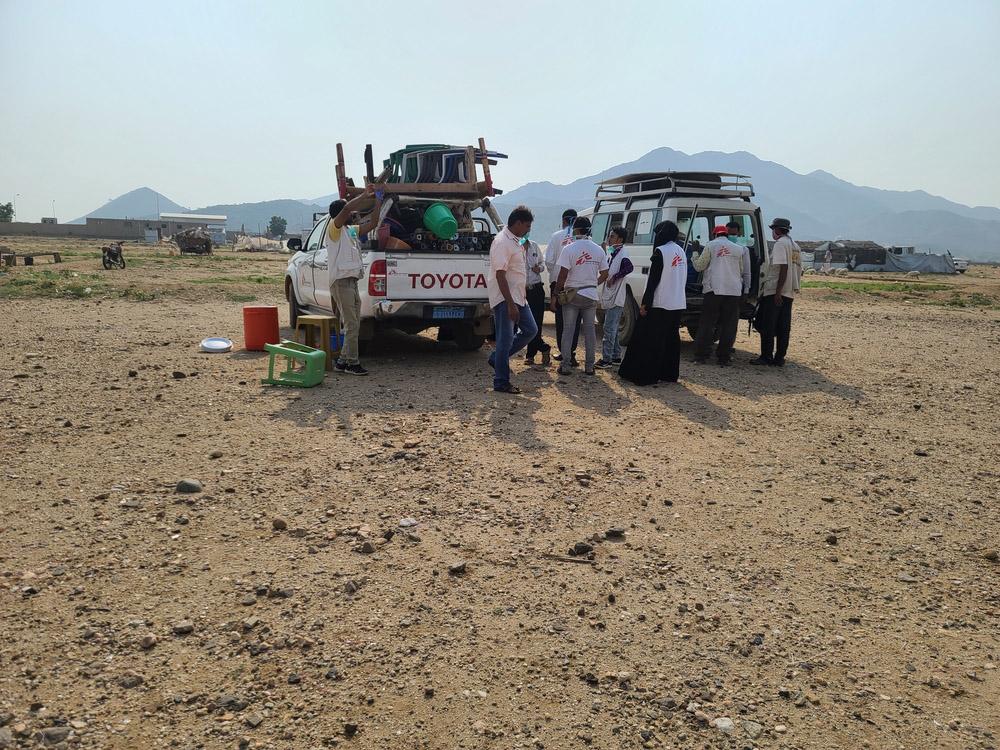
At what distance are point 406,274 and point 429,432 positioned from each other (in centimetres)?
287

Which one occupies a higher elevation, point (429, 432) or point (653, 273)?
point (653, 273)

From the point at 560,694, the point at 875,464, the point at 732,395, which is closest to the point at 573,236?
the point at 732,395

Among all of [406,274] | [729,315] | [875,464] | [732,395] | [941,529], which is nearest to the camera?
[941,529]

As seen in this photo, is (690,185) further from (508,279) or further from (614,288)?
(508,279)

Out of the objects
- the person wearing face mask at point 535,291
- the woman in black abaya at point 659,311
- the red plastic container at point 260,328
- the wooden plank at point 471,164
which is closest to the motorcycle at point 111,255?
the red plastic container at point 260,328

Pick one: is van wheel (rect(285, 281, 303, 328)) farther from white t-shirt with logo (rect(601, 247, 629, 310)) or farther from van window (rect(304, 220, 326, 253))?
white t-shirt with logo (rect(601, 247, 629, 310))

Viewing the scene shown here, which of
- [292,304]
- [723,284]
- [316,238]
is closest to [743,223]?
[723,284]

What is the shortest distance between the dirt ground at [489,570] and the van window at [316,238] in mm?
3118

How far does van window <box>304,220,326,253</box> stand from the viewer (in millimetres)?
9570

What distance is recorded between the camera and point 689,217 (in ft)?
31.6

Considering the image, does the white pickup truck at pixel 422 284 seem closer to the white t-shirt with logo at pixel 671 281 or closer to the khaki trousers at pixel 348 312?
the khaki trousers at pixel 348 312

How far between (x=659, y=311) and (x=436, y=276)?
2583 millimetres

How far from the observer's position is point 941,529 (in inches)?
162

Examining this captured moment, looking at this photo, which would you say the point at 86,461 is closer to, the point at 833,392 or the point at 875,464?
the point at 875,464
